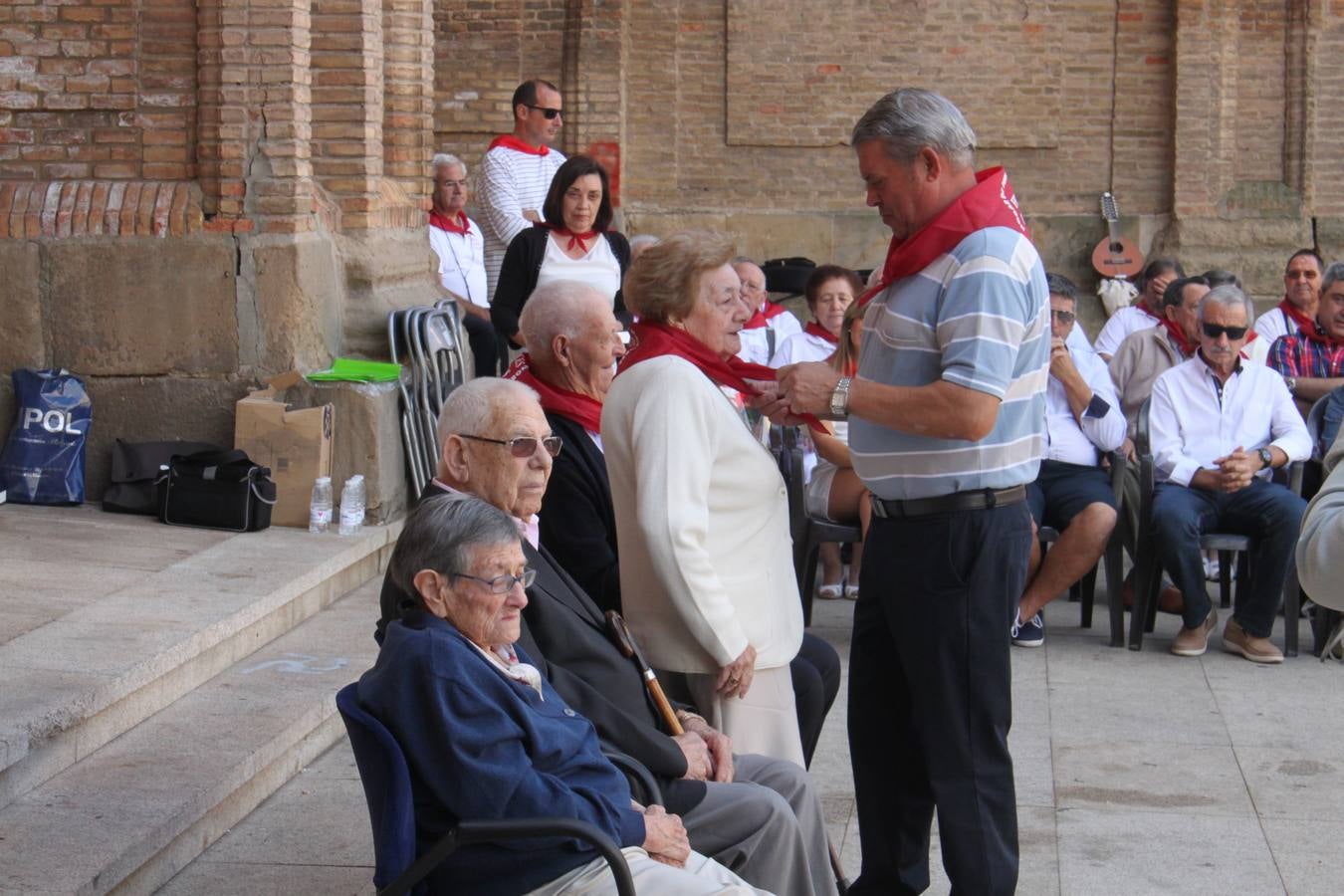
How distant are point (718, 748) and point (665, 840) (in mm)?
513

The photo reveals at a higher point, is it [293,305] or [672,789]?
[293,305]

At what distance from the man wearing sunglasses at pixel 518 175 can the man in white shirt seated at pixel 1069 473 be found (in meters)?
3.04

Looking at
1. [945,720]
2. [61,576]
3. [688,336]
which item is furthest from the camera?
[61,576]

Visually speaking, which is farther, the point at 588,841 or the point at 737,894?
the point at 737,894

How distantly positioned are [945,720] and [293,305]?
160 inches

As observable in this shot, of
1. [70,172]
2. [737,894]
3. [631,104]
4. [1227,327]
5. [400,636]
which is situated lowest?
[737,894]

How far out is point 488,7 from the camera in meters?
14.4

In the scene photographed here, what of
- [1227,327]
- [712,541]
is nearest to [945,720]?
[712,541]

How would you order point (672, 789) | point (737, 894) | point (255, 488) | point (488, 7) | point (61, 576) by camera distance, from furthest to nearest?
point (488, 7), point (255, 488), point (61, 576), point (672, 789), point (737, 894)

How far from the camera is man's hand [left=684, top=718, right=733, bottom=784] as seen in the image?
3.62m

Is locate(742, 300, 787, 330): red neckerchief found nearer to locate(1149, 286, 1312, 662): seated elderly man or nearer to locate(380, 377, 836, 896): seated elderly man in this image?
locate(1149, 286, 1312, 662): seated elderly man

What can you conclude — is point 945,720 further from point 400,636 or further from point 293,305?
point 293,305

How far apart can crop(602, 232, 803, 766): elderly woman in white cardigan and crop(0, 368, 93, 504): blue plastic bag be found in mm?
3459

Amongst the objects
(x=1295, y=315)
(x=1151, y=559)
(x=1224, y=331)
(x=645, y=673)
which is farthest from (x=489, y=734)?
(x=1295, y=315)
